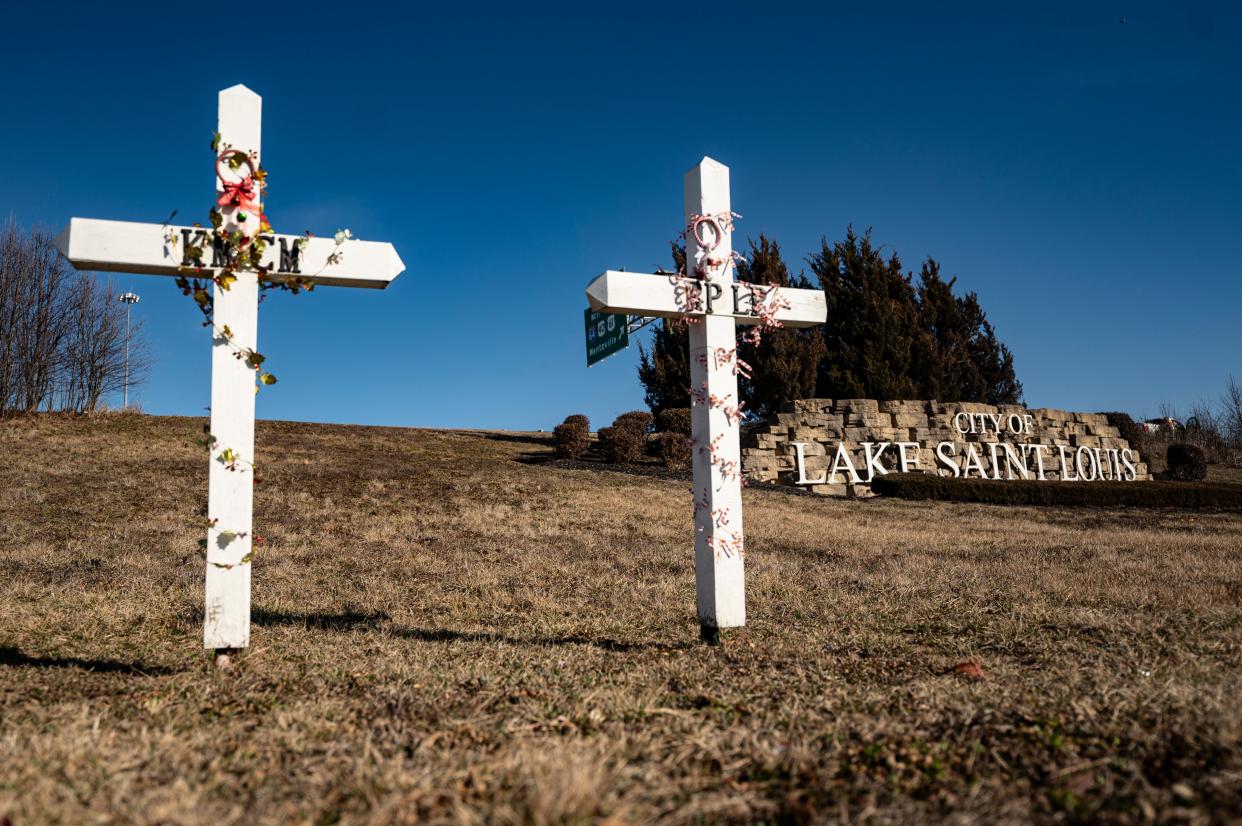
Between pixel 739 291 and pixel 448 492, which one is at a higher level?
pixel 739 291

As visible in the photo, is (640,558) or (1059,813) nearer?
(1059,813)

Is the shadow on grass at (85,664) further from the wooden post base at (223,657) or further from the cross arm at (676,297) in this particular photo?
the cross arm at (676,297)

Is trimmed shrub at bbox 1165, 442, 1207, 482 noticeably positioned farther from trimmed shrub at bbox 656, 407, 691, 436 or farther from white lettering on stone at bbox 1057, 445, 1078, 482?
trimmed shrub at bbox 656, 407, 691, 436

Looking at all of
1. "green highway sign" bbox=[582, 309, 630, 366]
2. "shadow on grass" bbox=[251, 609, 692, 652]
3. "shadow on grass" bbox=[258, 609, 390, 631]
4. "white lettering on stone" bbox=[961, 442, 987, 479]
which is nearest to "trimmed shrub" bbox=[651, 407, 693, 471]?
"white lettering on stone" bbox=[961, 442, 987, 479]

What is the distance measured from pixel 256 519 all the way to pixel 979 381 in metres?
29.6

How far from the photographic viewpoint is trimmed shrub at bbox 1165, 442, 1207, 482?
26.8 meters

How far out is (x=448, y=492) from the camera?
1484cm

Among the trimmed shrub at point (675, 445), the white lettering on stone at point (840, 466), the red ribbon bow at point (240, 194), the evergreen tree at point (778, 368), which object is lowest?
the white lettering on stone at point (840, 466)

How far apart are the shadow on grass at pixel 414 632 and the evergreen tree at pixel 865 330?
23224 mm

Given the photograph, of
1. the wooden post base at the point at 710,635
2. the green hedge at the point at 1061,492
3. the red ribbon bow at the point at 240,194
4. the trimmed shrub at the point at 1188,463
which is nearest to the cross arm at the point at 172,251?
the red ribbon bow at the point at 240,194

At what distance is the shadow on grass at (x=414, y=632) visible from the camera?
533 centimetres

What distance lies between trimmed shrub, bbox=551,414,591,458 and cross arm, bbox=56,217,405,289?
16.4 m

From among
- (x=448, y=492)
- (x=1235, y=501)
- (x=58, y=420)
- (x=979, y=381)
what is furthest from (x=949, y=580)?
(x=979, y=381)

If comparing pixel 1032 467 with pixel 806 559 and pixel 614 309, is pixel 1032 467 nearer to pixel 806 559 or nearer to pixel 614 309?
pixel 806 559
